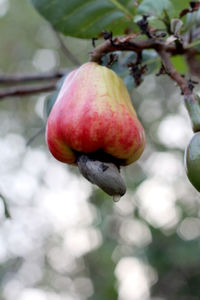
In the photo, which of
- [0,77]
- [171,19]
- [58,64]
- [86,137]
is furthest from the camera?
[58,64]

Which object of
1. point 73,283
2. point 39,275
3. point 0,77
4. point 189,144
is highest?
point 189,144

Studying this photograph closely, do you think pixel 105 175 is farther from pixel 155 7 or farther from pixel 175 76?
pixel 155 7

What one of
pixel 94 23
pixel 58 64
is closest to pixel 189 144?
pixel 94 23

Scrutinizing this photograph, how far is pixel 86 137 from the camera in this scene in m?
0.69

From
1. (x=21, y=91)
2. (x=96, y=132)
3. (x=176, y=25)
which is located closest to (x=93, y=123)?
(x=96, y=132)

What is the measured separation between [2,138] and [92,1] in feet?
12.2

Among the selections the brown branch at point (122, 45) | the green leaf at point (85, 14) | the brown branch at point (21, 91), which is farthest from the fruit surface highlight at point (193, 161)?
the brown branch at point (21, 91)

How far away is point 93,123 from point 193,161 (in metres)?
0.18

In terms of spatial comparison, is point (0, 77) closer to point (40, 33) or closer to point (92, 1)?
point (92, 1)

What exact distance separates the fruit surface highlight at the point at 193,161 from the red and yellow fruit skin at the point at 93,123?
93mm

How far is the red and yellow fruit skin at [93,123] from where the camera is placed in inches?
27.3

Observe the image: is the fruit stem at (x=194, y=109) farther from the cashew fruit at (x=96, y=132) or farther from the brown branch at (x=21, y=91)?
the brown branch at (x=21, y=91)

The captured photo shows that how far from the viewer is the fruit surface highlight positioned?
667 millimetres

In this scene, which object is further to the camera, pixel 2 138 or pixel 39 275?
pixel 39 275
